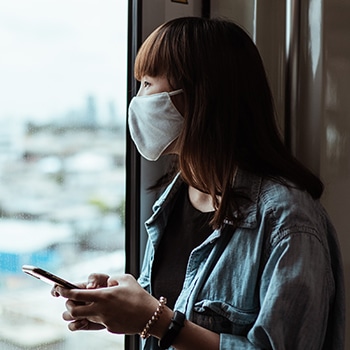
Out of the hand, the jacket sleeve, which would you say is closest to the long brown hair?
the jacket sleeve

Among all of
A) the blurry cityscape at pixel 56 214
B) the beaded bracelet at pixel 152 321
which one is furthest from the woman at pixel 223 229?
the blurry cityscape at pixel 56 214

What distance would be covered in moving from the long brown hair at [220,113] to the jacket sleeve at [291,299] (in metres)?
0.11

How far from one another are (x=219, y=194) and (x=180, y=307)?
0.19 meters

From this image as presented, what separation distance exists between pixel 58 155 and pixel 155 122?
217 millimetres

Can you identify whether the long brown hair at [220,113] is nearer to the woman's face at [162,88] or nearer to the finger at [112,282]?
the woman's face at [162,88]

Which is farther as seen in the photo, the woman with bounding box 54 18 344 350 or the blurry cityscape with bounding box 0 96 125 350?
the blurry cityscape with bounding box 0 96 125 350

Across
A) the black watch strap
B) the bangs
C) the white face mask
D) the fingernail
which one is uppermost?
the bangs

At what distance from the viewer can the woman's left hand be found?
99 cm

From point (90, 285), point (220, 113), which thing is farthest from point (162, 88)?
point (90, 285)

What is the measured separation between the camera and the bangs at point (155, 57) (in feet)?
3.65

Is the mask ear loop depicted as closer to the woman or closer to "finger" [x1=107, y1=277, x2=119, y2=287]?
the woman

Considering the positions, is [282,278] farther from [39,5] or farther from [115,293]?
[39,5]

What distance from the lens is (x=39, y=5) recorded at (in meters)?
1.20

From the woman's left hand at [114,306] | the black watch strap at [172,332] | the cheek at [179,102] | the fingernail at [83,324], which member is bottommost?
the fingernail at [83,324]
